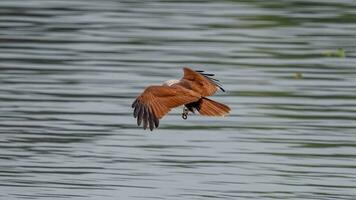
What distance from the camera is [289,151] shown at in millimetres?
11859

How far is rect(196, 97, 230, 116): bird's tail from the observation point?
8977 millimetres

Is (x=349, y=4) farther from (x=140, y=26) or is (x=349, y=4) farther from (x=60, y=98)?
(x=60, y=98)

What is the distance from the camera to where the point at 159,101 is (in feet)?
29.0

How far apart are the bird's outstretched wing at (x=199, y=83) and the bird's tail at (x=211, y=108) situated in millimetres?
57

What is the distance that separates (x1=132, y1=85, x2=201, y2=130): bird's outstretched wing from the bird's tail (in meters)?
0.12

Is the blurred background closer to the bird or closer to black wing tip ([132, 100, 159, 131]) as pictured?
the bird

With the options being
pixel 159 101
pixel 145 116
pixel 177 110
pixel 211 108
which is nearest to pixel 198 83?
pixel 211 108

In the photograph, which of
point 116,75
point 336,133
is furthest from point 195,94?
point 116,75

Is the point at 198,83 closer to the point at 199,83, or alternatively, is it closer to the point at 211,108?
the point at 199,83

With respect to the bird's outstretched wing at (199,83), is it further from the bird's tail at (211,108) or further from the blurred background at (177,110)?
the blurred background at (177,110)

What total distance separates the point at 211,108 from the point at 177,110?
5.07m

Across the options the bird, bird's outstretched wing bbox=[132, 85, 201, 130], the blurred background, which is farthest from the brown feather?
the blurred background

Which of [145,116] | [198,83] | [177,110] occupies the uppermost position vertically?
[198,83]

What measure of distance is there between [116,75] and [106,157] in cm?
384
